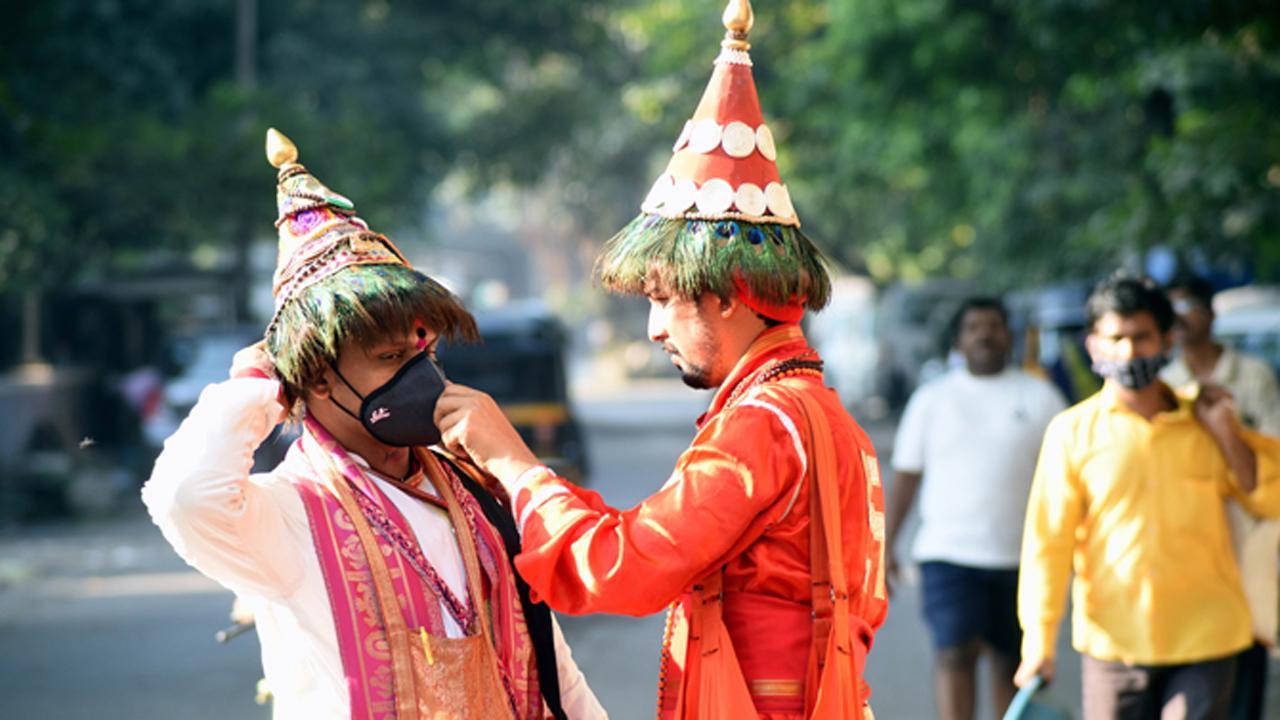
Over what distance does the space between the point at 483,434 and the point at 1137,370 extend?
273 cm

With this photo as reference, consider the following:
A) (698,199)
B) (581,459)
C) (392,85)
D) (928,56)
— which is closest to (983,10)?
(928,56)

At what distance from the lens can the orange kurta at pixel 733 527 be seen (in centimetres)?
230

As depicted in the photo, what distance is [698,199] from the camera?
8.35 ft

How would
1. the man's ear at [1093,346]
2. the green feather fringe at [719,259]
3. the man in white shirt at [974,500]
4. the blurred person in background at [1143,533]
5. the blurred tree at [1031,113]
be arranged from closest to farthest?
the green feather fringe at [719,259], the blurred person in background at [1143,533], the man's ear at [1093,346], the man in white shirt at [974,500], the blurred tree at [1031,113]

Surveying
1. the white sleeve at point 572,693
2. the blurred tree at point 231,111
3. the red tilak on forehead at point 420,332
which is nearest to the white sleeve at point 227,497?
the red tilak on forehead at point 420,332

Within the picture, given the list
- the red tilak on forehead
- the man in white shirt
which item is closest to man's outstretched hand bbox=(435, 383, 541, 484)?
the red tilak on forehead

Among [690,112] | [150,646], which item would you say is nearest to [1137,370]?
[150,646]

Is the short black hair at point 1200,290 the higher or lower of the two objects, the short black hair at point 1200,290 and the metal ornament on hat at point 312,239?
the higher

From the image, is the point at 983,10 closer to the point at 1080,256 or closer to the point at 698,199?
the point at 1080,256

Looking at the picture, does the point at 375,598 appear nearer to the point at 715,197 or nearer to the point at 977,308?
the point at 715,197

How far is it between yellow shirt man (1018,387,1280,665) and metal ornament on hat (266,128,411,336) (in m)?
2.64

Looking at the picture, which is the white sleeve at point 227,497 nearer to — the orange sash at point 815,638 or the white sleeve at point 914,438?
the orange sash at point 815,638

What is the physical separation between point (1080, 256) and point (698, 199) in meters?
14.6

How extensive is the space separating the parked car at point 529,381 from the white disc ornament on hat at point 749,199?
31.8 ft
